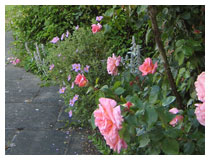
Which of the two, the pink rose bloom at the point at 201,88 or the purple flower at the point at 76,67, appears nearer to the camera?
the pink rose bloom at the point at 201,88

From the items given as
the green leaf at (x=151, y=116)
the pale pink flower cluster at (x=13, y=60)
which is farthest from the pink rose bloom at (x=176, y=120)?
the pale pink flower cluster at (x=13, y=60)

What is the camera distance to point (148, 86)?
1.95 m

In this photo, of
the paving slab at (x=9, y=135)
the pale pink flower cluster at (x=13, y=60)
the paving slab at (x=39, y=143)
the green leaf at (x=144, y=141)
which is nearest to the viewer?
the green leaf at (x=144, y=141)

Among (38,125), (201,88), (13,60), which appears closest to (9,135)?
(38,125)

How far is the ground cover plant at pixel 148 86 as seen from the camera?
131cm

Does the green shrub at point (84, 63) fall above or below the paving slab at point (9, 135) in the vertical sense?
above

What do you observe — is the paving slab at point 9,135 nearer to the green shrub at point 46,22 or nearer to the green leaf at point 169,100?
the green leaf at point 169,100

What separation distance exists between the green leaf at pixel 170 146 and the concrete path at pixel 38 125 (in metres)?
0.99

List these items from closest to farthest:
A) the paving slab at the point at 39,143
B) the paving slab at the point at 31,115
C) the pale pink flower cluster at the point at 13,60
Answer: the paving slab at the point at 39,143 → the paving slab at the point at 31,115 → the pale pink flower cluster at the point at 13,60

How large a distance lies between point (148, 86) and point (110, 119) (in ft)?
2.42

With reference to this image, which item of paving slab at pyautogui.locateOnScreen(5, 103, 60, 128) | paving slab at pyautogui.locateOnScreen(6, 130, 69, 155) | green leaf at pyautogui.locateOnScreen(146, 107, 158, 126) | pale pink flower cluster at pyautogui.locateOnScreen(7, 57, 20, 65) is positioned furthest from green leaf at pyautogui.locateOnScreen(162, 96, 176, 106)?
pale pink flower cluster at pyautogui.locateOnScreen(7, 57, 20, 65)

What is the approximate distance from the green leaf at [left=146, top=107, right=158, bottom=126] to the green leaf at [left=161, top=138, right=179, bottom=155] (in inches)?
5.3

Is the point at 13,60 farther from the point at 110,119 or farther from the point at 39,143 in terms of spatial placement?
the point at 110,119

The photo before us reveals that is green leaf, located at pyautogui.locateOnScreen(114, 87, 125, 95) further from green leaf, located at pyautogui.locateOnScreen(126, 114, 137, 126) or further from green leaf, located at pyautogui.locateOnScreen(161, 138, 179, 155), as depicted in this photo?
green leaf, located at pyautogui.locateOnScreen(161, 138, 179, 155)
